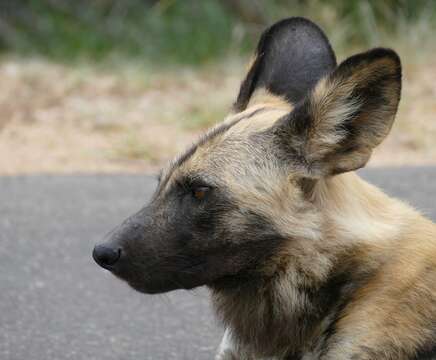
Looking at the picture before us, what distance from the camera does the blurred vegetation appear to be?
9969 millimetres

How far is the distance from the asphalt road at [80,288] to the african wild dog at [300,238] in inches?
32.7

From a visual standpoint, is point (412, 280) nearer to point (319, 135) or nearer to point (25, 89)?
point (319, 135)

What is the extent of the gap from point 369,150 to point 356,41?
719 cm

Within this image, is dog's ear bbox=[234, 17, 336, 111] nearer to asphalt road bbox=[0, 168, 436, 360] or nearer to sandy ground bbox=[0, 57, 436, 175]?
asphalt road bbox=[0, 168, 436, 360]

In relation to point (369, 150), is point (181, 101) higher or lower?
lower

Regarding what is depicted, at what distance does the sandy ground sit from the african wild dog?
4.11 metres

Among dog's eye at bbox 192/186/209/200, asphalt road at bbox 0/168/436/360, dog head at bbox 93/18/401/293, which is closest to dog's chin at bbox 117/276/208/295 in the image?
dog head at bbox 93/18/401/293

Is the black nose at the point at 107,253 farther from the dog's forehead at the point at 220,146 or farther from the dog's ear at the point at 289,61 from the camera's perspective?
the dog's ear at the point at 289,61

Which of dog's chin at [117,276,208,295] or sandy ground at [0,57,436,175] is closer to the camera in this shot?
dog's chin at [117,276,208,295]

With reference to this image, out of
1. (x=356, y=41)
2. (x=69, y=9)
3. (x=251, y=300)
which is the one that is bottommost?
(x=69, y=9)

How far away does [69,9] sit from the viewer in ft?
36.7

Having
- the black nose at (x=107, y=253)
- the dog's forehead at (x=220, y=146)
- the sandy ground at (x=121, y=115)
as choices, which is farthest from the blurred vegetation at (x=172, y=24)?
the black nose at (x=107, y=253)

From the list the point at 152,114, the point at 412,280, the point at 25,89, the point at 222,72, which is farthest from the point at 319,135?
the point at 222,72

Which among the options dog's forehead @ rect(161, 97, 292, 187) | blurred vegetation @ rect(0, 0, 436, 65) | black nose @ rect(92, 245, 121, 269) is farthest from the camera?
blurred vegetation @ rect(0, 0, 436, 65)
